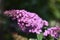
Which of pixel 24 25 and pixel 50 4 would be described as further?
pixel 50 4

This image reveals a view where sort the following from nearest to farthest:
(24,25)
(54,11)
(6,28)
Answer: (24,25)
(6,28)
(54,11)

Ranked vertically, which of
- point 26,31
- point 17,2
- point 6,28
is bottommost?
point 6,28

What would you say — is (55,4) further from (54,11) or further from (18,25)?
(18,25)

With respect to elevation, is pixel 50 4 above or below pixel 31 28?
below

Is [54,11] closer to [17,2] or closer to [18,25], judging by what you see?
[17,2]

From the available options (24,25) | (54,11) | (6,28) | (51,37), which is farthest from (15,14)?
(54,11)

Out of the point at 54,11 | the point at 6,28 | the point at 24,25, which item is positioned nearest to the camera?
the point at 24,25

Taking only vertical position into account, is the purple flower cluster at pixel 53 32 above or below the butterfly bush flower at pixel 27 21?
below

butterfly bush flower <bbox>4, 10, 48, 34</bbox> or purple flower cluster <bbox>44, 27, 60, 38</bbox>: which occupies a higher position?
butterfly bush flower <bbox>4, 10, 48, 34</bbox>

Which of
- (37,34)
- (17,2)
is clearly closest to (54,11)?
(17,2)
